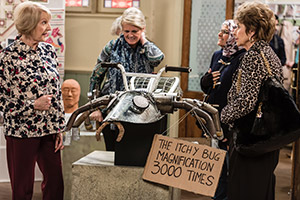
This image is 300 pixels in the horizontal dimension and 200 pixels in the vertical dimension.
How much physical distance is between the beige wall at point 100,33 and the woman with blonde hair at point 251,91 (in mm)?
3363

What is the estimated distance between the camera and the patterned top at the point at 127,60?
3477 millimetres

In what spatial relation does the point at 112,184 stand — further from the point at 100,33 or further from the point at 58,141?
the point at 100,33

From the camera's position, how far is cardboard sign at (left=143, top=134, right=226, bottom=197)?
2.16 meters

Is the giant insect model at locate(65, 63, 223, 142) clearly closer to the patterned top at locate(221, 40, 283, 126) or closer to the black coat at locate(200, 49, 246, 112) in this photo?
the patterned top at locate(221, 40, 283, 126)

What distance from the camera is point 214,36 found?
596 centimetres

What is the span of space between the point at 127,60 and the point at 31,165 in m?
0.99

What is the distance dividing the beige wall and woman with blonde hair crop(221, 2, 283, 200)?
336cm

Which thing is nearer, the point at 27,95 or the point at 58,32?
the point at 27,95

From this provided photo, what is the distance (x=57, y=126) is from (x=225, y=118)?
1.07 m

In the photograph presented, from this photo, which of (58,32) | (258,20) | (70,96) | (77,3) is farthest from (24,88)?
(77,3)

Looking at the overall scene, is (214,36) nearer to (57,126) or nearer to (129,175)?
(57,126)

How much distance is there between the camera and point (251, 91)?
2557 millimetres

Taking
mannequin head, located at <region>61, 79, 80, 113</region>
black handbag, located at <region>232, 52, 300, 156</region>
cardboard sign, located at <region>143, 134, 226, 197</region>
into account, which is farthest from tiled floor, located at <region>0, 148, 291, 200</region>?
cardboard sign, located at <region>143, 134, 226, 197</region>

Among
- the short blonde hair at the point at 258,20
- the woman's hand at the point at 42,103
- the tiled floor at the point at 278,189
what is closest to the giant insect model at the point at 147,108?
the short blonde hair at the point at 258,20
